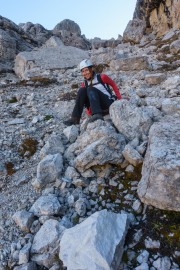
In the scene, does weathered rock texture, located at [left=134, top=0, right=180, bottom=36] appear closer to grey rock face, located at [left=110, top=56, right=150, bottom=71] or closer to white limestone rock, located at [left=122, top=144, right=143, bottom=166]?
grey rock face, located at [left=110, top=56, right=150, bottom=71]

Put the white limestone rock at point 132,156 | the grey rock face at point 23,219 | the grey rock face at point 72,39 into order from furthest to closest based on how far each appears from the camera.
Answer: the grey rock face at point 72,39 → the white limestone rock at point 132,156 → the grey rock face at point 23,219

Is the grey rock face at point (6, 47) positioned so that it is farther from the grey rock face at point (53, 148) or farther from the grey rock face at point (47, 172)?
the grey rock face at point (47, 172)

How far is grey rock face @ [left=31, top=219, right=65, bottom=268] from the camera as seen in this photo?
4.04m

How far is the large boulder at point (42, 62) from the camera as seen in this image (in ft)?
67.7

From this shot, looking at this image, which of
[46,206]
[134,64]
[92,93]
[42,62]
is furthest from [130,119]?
[42,62]

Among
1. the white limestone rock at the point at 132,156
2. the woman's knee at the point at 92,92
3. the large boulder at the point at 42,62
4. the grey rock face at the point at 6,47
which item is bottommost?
the white limestone rock at the point at 132,156

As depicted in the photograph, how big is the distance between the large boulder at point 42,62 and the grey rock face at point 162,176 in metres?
16.3

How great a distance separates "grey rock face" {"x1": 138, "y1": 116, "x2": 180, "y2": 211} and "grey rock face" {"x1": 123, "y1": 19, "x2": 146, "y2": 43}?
4282 centimetres

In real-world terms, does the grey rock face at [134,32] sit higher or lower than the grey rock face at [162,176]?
higher

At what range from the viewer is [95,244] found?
11.6 feet

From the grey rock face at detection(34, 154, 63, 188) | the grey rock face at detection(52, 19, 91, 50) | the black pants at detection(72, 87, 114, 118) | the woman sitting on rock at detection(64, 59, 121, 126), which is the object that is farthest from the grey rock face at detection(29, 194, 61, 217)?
the grey rock face at detection(52, 19, 91, 50)

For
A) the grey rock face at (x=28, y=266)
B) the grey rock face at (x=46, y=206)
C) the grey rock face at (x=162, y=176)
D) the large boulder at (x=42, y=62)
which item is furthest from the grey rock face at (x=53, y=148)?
the large boulder at (x=42, y=62)

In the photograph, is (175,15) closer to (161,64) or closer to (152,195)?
(161,64)

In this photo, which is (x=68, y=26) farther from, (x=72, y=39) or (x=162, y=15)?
(x=162, y=15)
